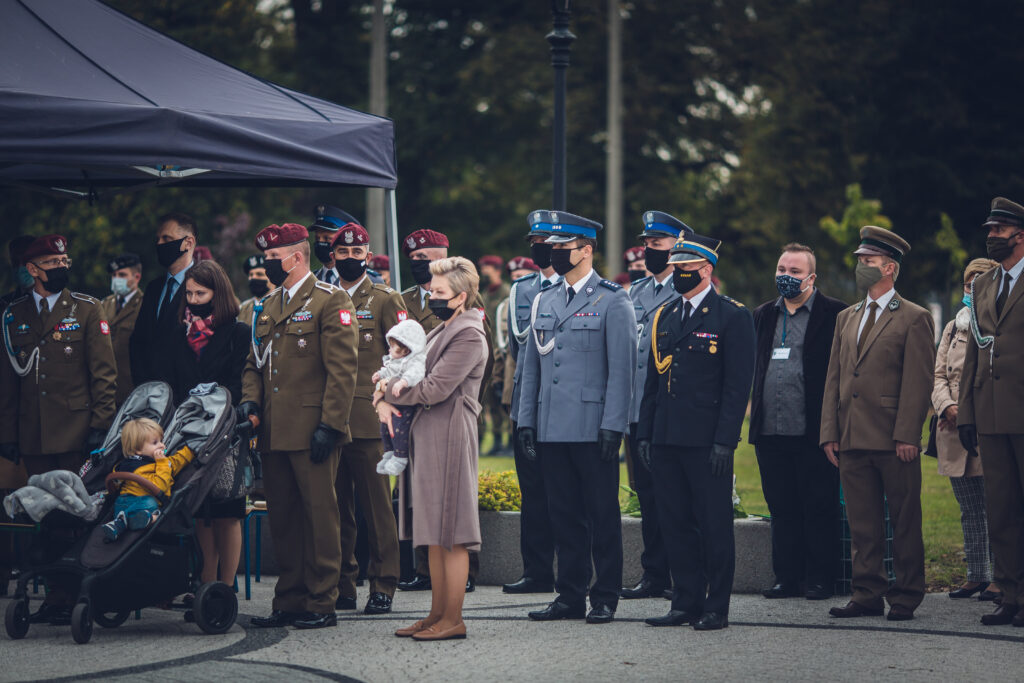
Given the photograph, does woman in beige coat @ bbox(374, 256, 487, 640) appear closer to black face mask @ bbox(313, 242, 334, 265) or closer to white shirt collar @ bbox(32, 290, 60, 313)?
black face mask @ bbox(313, 242, 334, 265)

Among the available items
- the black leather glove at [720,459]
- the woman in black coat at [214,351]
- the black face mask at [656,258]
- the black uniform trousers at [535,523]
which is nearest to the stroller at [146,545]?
the woman in black coat at [214,351]

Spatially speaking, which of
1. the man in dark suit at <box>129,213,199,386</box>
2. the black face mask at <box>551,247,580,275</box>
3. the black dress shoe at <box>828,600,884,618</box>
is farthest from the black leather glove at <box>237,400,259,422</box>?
the black dress shoe at <box>828,600,884,618</box>

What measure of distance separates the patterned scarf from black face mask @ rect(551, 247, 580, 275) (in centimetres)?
216

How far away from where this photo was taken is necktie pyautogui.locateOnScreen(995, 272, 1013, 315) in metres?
8.40

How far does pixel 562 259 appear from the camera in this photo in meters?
8.55

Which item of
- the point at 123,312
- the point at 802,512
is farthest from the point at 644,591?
the point at 123,312

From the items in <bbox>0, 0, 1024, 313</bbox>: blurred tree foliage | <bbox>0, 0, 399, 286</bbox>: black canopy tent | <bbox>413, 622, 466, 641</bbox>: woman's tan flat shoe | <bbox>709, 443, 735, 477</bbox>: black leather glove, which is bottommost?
<bbox>413, 622, 466, 641</bbox>: woman's tan flat shoe

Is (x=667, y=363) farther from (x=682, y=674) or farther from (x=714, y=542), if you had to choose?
(x=682, y=674)

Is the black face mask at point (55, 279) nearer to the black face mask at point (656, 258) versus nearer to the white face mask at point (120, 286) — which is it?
the white face mask at point (120, 286)

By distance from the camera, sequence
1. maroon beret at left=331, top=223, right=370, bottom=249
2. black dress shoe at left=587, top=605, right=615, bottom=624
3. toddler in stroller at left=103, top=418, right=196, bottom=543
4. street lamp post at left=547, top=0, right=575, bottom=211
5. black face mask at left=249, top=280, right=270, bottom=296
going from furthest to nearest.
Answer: black face mask at left=249, top=280, right=270, bottom=296, street lamp post at left=547, top=0, right=575, bottom=211, maroon beret at left=331, top=223, right=370, bottom=249, black dress shoe at left=587, top=605, right=615, bottom=624, toddler in stroller at left=103, top=418, right=196, bottom=543

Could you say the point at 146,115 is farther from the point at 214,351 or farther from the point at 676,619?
the point at 676,619

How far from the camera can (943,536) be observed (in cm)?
1145

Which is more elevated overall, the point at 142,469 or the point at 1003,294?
the point at 1003,294

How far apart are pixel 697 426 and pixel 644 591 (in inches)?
64.0
